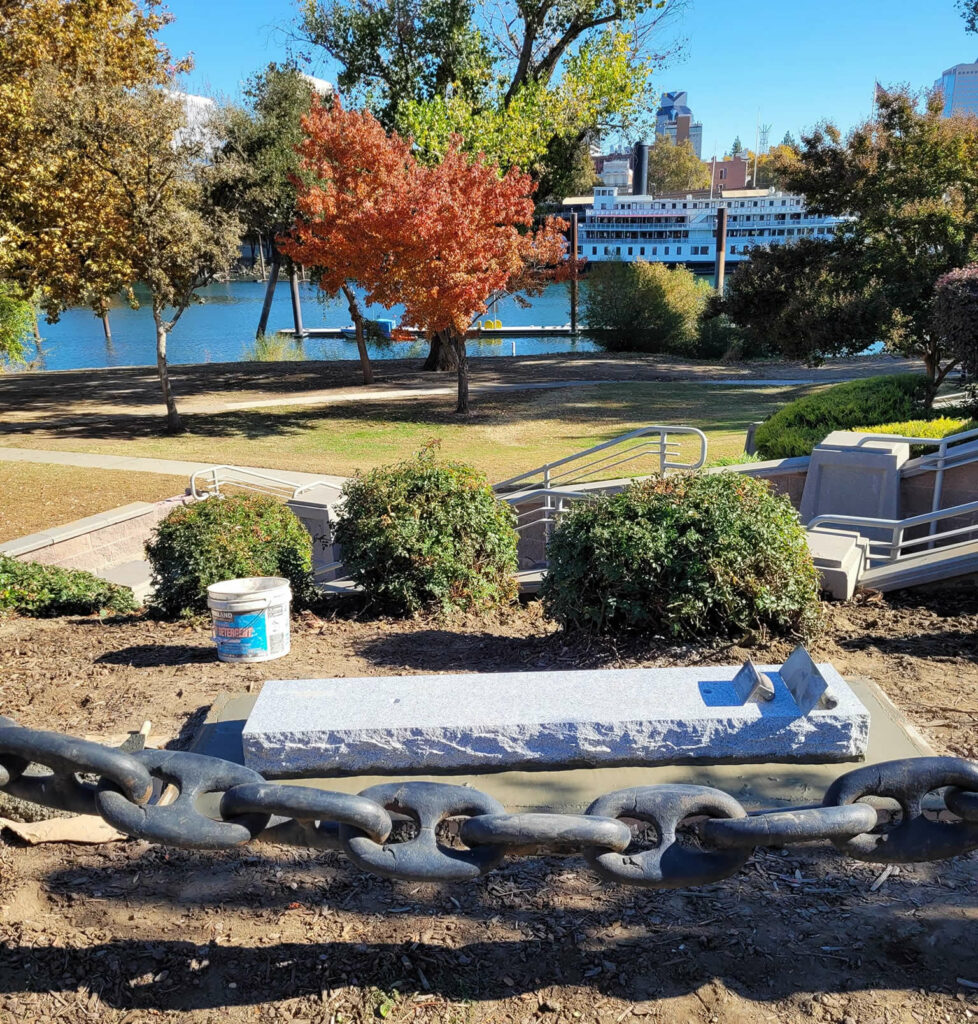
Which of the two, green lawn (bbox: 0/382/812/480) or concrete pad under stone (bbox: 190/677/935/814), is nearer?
concrete pad under stone (bbox: 190/677/935/814)

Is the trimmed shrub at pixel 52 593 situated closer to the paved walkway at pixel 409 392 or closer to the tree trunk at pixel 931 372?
the tree trunk at pixel 931 372

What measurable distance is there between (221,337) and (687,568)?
53.6 metres

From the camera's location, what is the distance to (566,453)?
17703 mm

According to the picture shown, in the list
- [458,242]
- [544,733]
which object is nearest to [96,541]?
[544,733]

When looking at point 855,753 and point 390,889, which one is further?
point 855,753

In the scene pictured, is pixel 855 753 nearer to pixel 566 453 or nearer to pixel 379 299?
pixel 566 453

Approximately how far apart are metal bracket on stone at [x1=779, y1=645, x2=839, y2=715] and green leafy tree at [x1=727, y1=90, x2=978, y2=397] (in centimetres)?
1624

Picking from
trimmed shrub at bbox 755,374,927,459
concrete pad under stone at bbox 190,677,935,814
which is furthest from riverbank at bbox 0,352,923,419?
concrete pad under stone at bbox 190,677,935,814

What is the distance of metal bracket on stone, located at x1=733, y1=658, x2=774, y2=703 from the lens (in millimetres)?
4145

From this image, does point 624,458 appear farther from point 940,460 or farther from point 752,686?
point 752,686

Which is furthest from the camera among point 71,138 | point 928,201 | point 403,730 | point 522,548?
point 928,201

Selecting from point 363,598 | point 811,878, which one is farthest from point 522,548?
point 811,878

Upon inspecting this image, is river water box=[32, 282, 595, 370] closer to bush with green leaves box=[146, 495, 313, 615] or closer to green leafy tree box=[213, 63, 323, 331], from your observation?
green leafy tree box=[213, 63, 323, 331]

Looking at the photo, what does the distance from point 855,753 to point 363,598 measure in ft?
13.7
